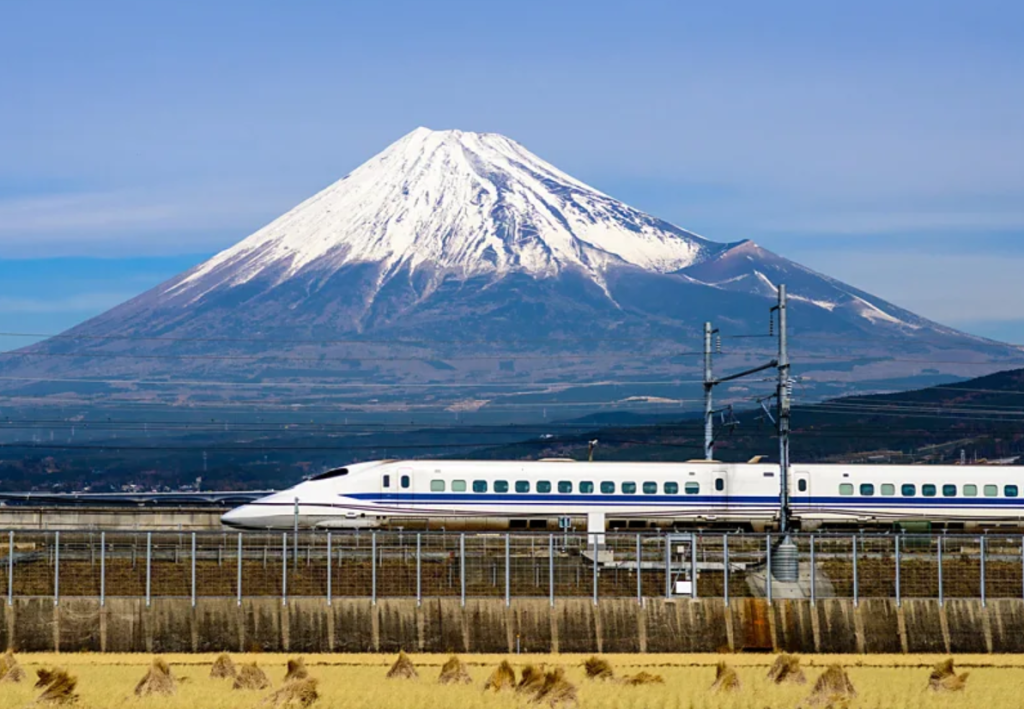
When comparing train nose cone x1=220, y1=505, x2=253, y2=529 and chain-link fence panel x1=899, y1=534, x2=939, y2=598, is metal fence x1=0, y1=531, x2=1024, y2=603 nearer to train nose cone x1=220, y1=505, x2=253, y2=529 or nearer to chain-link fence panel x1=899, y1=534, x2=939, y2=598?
chain-link fence panel x1=899, y1=534, x2=939, y2=598

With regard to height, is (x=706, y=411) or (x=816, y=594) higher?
(x=706, y=411)

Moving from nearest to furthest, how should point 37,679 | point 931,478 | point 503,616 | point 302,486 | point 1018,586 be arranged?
point 37,679, point 503,616, point 1018,586, point 302,486, point 931,478

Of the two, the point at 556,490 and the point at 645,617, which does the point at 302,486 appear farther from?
the point at 645,617

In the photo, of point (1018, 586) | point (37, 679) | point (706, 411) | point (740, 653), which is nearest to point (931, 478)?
point (706, 411)

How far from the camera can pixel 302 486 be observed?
8075cm

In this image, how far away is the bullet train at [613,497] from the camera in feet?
262

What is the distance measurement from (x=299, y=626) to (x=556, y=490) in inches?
1010

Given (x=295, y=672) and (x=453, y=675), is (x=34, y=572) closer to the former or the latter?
(x=295, y=672)

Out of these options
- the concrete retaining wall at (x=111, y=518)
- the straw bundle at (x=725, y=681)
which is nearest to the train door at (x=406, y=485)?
the concrete retaining wall at (x=111, y=518)

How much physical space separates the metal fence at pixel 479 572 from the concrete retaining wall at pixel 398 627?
49 centimetres

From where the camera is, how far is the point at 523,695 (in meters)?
45.3

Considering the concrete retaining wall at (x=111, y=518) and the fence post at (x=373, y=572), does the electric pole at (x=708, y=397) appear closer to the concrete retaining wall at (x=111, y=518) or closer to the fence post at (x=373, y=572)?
the concrete retaining wall at (x=111, y=518)

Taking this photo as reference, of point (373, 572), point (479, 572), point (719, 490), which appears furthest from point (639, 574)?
point (719, 490)

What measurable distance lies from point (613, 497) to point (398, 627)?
25875 millimetres
